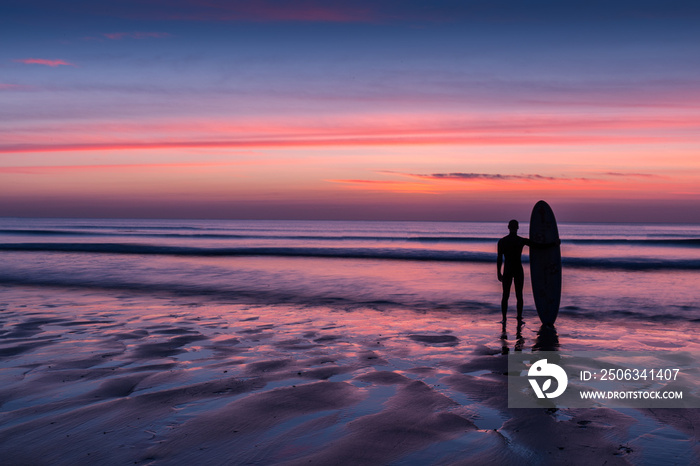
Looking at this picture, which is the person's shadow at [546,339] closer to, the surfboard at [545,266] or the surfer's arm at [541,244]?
the surfboard at [545,266]

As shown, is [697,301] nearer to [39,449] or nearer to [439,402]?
[439,402]

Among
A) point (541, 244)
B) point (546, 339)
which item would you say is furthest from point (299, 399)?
point (541, 244)

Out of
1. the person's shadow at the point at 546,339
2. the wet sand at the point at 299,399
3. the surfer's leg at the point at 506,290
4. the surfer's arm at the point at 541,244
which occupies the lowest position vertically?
the person's shadow at the point at 546,339

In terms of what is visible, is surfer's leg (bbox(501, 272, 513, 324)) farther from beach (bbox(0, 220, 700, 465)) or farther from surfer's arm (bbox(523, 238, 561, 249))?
surfer's arm (bbox(523, 238, 561, 249))

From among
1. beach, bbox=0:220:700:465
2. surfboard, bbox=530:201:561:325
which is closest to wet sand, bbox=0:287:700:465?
beach, bbox=0:220:700:465

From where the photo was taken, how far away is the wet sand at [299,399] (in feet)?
12.0

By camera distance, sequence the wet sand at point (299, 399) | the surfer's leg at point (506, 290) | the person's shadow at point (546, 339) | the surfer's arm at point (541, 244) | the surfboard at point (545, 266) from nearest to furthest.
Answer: the wet sand at point (299, 399) < the person's shadow at point (546, 339) < the surfboard at point (545, 266) < the surfer's leg at point (506, 290) < the surfer's arm at point (541, 244)

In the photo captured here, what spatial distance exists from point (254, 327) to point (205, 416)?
167 inches

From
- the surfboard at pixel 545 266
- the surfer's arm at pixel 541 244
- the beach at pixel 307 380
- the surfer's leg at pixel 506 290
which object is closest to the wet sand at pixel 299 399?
the beach at pixel 307 380

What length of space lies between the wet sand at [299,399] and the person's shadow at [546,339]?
4cm

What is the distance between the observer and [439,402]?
4.71m

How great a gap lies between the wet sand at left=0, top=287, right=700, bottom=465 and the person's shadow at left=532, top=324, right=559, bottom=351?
4 centimetres

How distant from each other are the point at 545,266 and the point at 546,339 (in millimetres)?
2315

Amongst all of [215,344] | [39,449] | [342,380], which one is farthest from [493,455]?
[215,344]
